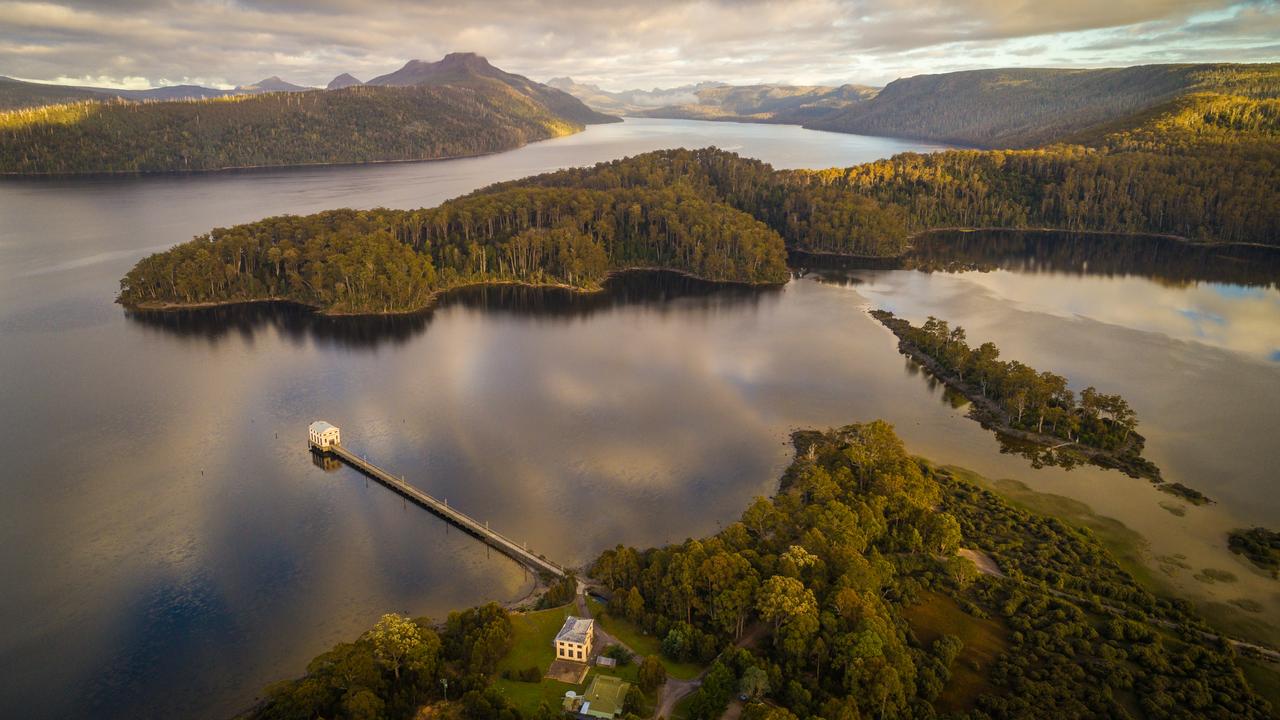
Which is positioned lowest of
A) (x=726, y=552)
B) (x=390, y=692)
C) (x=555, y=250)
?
(x=390, y=692)

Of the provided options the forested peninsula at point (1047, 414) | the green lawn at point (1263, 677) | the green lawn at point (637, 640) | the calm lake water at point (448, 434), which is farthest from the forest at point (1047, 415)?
the green lawn at point (637, 640)

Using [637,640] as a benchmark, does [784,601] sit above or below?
above

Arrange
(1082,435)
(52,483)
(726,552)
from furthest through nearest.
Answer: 1. (1082,435)
2. (52,483)
3. (726,552)

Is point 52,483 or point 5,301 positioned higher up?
point 5,301

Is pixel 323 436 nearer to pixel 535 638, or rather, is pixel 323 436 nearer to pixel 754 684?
pixel 535 638

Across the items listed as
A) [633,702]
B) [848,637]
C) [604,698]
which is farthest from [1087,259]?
[604,698]

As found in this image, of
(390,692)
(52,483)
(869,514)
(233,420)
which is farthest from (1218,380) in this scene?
(52,483)

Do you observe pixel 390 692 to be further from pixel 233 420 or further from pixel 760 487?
pixel 233 420
